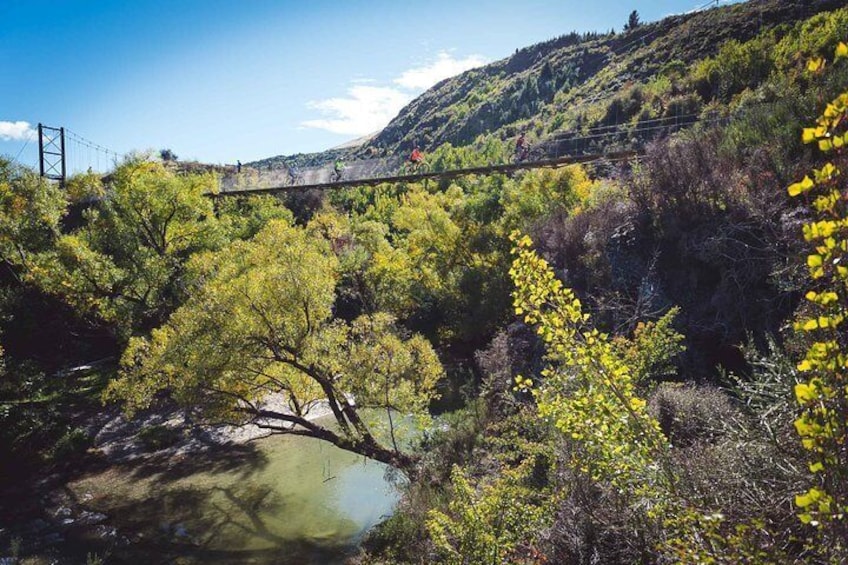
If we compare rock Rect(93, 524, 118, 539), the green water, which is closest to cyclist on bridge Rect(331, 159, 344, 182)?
the green water

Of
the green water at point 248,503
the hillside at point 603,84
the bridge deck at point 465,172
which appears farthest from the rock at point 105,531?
the hillside at point 603,84

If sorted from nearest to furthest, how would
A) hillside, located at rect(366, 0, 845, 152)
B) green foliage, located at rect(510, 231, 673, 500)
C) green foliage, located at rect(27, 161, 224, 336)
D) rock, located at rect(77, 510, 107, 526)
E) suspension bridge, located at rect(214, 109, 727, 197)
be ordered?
green foliage, located at rect(510, 231, 673, 500) < rock, located at rect(77, 510, 107, 526) < green foliage, located at rect(27, 161, 224, 336) < suspension bridge, located at rect(214, 109, 727, 197) < hillside, located at rect(366, 0, 845, 152)

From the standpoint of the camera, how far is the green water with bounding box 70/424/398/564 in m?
11.5

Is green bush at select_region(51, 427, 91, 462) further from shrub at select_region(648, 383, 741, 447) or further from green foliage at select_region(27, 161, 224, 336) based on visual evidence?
shrub at select_region(648, 383, 741, 447)

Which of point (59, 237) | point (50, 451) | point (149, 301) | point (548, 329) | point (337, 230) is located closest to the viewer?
point (548, 329)

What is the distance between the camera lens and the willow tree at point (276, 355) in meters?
11.3

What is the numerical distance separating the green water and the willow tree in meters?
1.99

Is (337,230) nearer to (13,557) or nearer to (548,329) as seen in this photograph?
(13,557)

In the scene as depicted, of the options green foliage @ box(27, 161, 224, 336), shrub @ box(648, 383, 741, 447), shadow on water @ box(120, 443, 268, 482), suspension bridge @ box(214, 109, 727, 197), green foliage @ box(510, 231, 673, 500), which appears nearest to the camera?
green foliage @ box(510, 231, 673, 500)

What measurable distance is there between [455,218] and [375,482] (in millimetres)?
13429

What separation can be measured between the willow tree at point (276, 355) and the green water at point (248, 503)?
1.99 meters

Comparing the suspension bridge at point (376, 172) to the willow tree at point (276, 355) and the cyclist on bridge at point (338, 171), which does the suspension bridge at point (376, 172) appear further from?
the willow tree at point (276, 355)

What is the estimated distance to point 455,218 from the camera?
78.7 ft

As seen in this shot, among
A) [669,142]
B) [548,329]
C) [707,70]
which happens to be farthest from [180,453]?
[707,70]
